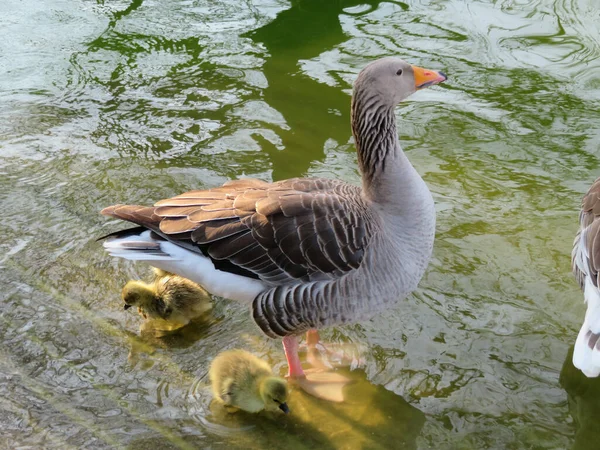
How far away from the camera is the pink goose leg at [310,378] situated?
3.18 metres

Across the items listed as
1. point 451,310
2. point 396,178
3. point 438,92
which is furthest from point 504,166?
point 396,178

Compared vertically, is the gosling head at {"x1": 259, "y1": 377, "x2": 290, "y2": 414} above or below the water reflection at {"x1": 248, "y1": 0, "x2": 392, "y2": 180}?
below

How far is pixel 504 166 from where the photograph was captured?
15.2 feet

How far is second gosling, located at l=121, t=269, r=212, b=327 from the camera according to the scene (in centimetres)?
335

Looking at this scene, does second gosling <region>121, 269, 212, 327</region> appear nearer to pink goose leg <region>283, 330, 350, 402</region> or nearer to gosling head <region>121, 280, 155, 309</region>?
gosling head <region>121, 280, 155, 309</region>

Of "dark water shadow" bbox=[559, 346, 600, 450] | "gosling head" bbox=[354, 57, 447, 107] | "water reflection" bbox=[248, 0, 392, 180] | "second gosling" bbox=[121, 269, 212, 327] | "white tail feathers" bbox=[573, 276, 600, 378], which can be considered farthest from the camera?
"water reflection" bbox=[248, 0, 392, 180]

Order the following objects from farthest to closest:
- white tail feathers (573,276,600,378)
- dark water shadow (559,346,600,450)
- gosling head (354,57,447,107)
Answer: gosling head (354,57,447,107) < dark water shadow (559,346,600,450) < white tail feathers (573,276,600,378)

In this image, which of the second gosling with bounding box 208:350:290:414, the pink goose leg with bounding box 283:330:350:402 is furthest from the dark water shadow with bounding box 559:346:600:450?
the second gosling with bounding box 208:350:290:414

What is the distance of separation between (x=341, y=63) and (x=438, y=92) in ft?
3.12

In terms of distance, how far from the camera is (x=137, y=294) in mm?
3361

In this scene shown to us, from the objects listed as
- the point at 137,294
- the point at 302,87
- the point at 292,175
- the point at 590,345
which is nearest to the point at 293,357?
the point at 137,294

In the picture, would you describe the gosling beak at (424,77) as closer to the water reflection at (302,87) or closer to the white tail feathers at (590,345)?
the white tail feathers at (590,345)

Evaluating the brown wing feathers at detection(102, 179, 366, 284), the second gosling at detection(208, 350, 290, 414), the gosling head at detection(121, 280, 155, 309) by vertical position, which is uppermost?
the brown wing feathers at detection(102, 179, 366, 284)

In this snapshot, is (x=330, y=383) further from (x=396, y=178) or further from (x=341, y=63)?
(x=341, y=63)
